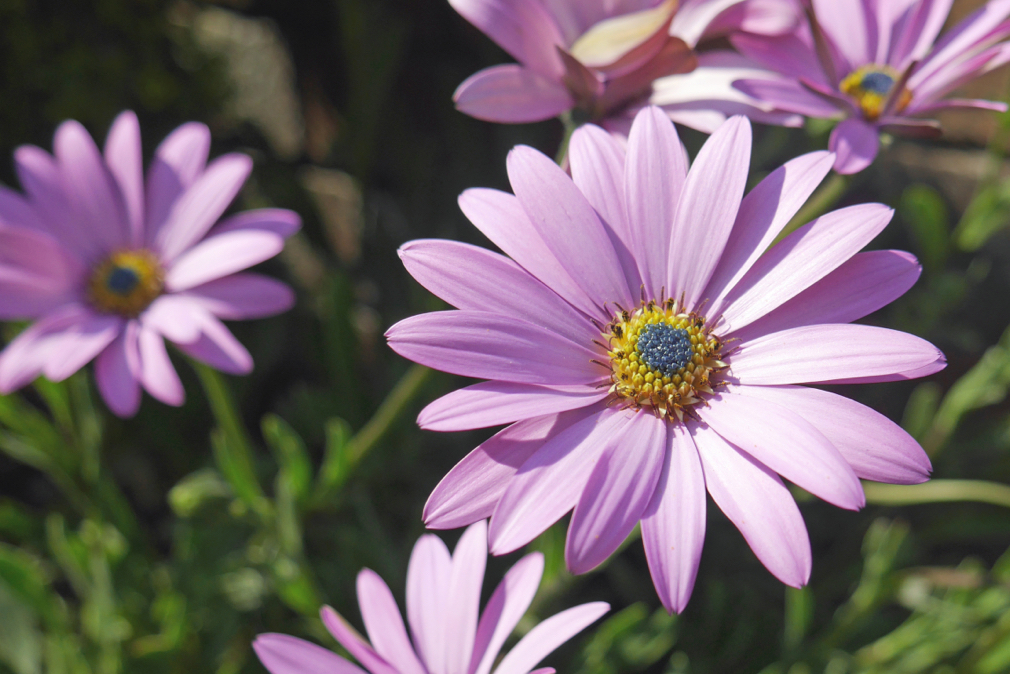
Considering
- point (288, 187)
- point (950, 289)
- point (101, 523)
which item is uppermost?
point (288, 187)

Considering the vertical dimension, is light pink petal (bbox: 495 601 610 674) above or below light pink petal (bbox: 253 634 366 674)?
below

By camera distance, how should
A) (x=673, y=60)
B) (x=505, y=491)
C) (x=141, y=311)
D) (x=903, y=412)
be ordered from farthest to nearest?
(x=903, y=412) < (x=141, y=311) < (x=673, y=60) < (x=505, y=491)

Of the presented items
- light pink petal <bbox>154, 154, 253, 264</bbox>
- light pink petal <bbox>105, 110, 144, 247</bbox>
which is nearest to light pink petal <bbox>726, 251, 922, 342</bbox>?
light pink petal <bbox>154, 154, 253, 264</bbox>

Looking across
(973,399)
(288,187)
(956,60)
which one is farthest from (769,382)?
(288,187)

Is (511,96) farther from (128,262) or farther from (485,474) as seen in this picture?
(128,262)

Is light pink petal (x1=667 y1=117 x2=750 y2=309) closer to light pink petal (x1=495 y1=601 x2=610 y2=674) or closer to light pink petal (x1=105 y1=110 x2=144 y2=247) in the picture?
light pink petal (x1=495 y1=601 x2=610 y2=674)

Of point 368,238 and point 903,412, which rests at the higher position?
point 368,238

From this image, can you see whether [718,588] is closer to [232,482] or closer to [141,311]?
[232,482]
